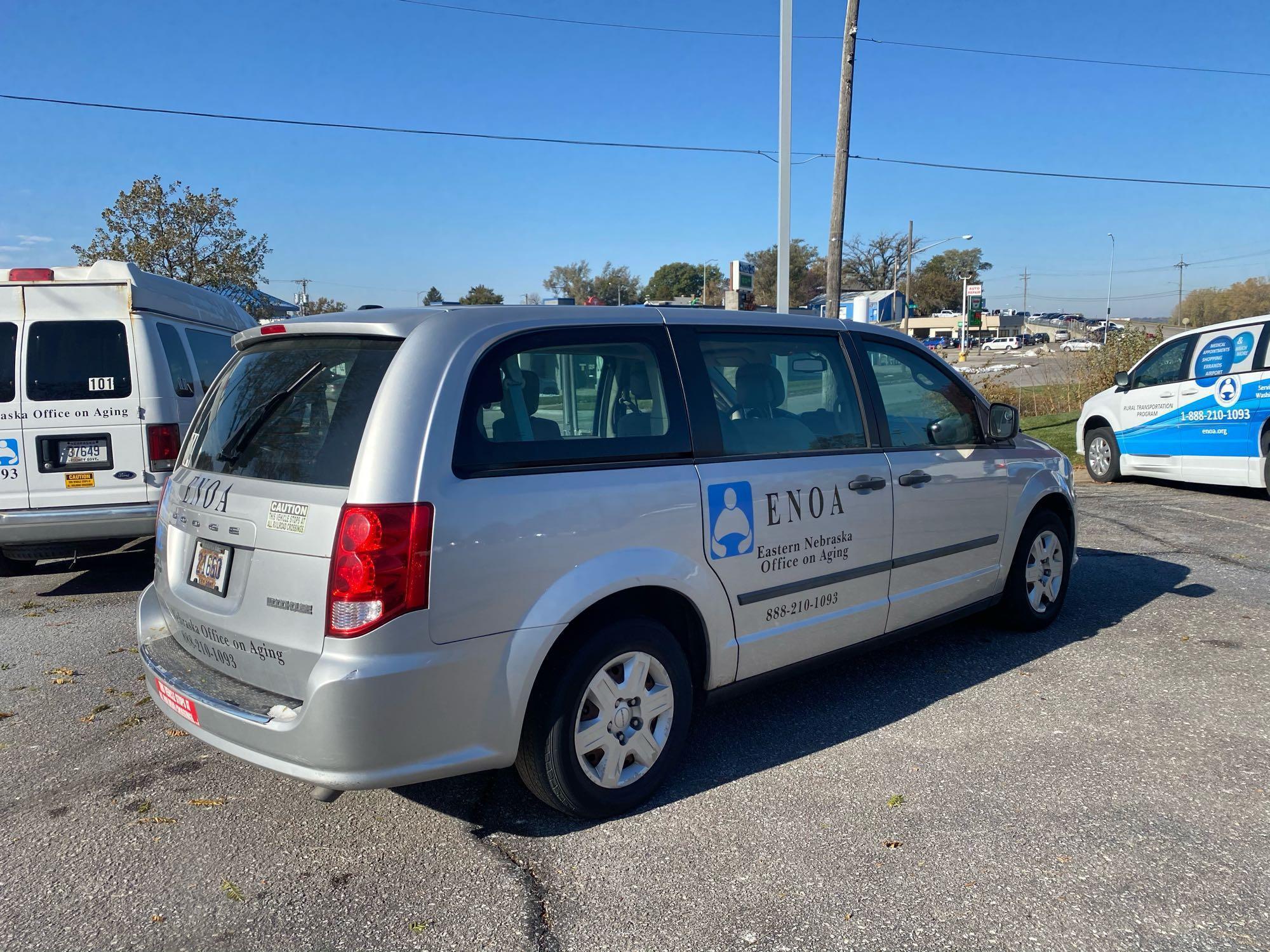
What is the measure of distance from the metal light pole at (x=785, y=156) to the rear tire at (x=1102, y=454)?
169 inches

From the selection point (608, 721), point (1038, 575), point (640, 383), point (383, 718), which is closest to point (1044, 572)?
point (1038, 575)

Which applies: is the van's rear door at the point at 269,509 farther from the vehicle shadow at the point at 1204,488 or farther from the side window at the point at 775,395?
the vehicle shadow at the point at 1204,488

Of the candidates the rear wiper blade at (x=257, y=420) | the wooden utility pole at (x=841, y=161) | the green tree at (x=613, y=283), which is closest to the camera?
the rear wiper blade at (x=257, y=420)

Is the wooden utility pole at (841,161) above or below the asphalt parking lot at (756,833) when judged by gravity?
above

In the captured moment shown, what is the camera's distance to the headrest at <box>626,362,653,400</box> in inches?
142

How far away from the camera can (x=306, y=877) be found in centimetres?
301

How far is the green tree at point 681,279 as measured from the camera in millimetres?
73188

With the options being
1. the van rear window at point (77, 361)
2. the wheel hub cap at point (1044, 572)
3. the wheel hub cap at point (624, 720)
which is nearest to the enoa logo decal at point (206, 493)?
the wheel hub cap at point (624, 720)

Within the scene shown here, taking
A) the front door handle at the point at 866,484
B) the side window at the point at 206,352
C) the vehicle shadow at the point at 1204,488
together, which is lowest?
the vehicle shadow at the point at 1204,488

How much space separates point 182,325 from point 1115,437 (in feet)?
34.5

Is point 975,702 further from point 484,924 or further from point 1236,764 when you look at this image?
point 484,924

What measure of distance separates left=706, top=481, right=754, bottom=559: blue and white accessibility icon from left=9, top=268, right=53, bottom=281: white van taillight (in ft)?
18.1

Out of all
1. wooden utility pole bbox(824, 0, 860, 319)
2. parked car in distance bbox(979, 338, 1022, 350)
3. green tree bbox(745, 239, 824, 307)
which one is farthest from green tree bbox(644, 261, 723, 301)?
wooden utility pole bbox(824, 0, 860, 319)

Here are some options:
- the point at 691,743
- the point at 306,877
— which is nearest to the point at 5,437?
the point at 306,877
